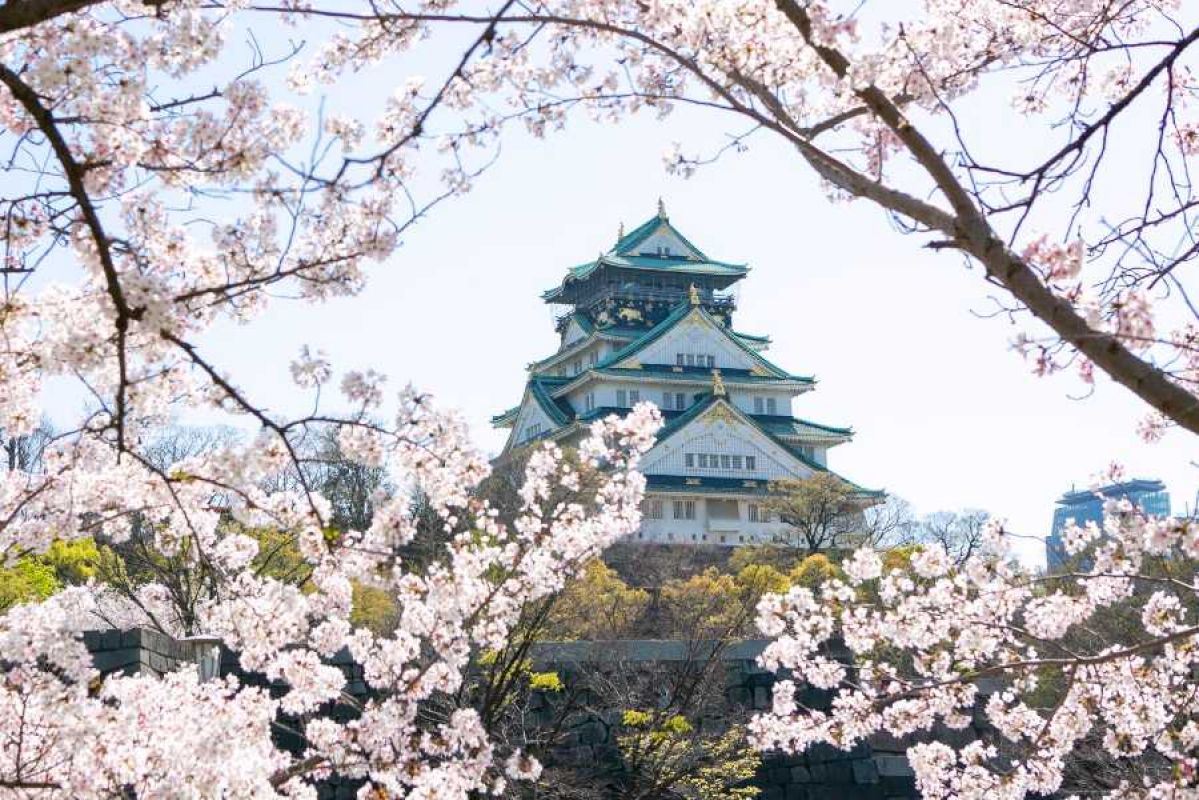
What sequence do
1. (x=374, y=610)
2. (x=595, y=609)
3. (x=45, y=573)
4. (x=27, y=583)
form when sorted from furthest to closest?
(x=595, y=609)
(x=374, y=610)
(x=45, y=573)
(x=27, y=583)

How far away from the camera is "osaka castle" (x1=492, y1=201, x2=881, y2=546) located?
4128 cm

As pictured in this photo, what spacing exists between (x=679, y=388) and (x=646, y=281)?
547 cm

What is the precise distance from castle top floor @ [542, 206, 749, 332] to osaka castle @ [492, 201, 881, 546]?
0.05 meters

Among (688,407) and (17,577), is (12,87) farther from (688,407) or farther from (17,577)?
(688,407)

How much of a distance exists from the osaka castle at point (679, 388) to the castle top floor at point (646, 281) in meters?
0.05

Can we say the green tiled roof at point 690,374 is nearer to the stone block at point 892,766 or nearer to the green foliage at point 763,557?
the green foliage at point 763,557

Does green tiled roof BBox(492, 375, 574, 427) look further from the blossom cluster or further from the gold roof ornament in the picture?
the blossom cluster

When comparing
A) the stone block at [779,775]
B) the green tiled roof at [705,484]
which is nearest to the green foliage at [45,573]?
the stone block at [779,775]

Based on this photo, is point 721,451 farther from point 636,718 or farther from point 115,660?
point 115,660

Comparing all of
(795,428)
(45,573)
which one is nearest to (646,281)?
(795,428)

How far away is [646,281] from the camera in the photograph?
48.1m

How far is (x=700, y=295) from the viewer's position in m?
48.2

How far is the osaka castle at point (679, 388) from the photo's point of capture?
41281mm

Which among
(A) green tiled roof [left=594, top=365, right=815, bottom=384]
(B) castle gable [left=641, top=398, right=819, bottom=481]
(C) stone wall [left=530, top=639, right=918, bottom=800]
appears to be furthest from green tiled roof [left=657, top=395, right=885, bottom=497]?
(C) stone wall [left=530, top=639, right=918, bottom=800]
